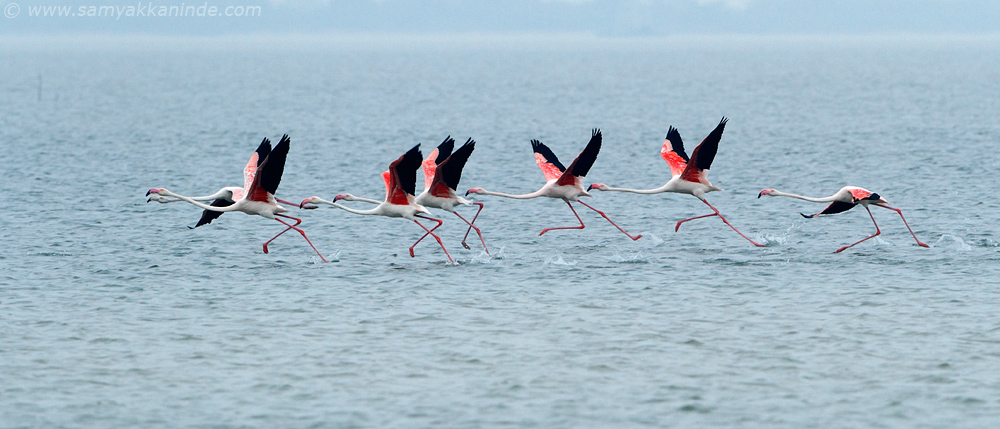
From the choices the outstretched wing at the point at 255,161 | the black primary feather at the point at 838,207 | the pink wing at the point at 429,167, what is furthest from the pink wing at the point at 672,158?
the outstretched wing at the point at 255,161

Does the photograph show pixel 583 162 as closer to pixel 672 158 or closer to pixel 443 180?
pixel 672 158

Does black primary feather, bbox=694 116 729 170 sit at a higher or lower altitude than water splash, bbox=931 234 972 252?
higher

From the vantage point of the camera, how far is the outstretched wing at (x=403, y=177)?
23156 millimetres

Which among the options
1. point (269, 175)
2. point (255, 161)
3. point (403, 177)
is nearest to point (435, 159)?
point (403, 177)

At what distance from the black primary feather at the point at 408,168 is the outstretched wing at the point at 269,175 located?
222 centimetres

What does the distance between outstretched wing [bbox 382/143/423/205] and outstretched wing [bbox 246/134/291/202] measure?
210 cm

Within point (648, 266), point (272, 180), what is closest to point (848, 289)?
point (648, 266)

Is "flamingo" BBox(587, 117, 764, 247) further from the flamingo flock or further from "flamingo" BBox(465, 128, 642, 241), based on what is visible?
"flamingo" BBox(465, 128, 642, 241)

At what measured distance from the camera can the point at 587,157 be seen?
24.8 meters

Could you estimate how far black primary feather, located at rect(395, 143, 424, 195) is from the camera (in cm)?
2305

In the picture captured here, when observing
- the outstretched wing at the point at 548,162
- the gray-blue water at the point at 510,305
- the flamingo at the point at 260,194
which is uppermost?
the outstretched wing at the point at 548,162

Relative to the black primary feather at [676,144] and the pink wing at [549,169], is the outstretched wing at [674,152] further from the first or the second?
the pink wing at [549,169]

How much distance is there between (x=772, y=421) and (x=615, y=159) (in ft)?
109

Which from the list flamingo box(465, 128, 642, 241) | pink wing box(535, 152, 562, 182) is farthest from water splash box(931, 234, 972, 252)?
pink wing box(535, 152, 562, 182)
